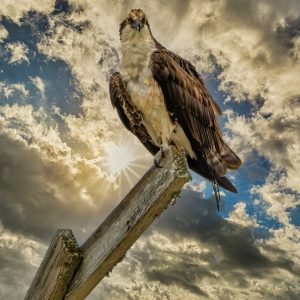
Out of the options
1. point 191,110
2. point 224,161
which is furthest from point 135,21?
point 224,161

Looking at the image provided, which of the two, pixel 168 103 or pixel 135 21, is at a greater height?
pixel 135 21

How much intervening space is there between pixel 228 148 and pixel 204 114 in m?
0.65

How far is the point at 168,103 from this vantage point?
18.6 feet

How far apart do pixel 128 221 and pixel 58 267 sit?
0.57 metres

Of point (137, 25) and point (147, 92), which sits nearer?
point (147, 92)

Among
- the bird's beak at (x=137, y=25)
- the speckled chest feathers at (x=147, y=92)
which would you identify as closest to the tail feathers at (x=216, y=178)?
the speckled chest feathers at (x=147, y=92)

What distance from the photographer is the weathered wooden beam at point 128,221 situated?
2.05 meters

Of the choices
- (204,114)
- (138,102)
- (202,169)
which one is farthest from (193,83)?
(202,169)

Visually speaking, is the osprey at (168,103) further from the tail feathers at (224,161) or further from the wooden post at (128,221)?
the wooden post at (128,221)

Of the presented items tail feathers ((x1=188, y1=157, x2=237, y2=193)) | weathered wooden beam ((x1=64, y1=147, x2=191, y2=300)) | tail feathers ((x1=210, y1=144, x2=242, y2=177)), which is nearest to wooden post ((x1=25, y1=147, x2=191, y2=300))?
weathered wooden beam ((x1=64, y1=147, x2=191, y2=300))

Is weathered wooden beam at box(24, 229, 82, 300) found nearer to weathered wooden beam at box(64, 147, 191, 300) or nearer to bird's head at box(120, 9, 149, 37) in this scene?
A: weathered wooden beam at box(64, 147, 191, 300)

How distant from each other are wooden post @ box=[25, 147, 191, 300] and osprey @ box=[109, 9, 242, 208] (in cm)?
308

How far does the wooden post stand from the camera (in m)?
2.05

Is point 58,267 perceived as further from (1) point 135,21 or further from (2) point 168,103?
(1) point 135,21
